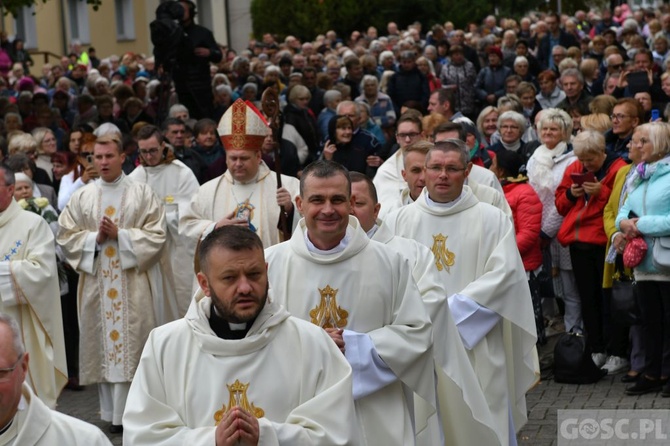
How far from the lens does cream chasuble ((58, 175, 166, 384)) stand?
1034 centimetres

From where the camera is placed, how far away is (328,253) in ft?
20.5

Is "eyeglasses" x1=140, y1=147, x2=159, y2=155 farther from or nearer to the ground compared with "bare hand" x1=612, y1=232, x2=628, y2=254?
farther from the ground

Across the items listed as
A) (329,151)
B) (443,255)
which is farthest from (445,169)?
(329,151)

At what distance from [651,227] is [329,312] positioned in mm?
4317

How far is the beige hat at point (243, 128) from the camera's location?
9.71 meters

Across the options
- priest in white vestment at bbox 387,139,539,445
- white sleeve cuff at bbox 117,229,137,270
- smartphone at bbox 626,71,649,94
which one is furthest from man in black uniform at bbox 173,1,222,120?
priest in white vestment at bbox 387,139,539,445

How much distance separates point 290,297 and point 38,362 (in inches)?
147

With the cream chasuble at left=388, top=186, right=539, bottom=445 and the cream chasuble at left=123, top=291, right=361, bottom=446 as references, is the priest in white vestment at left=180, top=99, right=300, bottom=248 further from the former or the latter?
the cream chasuble at left=123, top=291, right=361, bottom=446

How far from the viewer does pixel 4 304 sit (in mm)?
9172

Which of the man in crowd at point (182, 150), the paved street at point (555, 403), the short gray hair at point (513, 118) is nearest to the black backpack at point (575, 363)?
the paved street at point (555, 403)

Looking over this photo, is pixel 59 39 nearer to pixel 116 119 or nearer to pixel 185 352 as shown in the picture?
pixel 116 119

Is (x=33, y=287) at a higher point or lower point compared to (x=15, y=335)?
lower

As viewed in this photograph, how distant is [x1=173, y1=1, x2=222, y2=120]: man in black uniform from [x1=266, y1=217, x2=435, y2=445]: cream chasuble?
1071cm

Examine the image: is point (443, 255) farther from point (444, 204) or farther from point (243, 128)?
point (243, 128)
